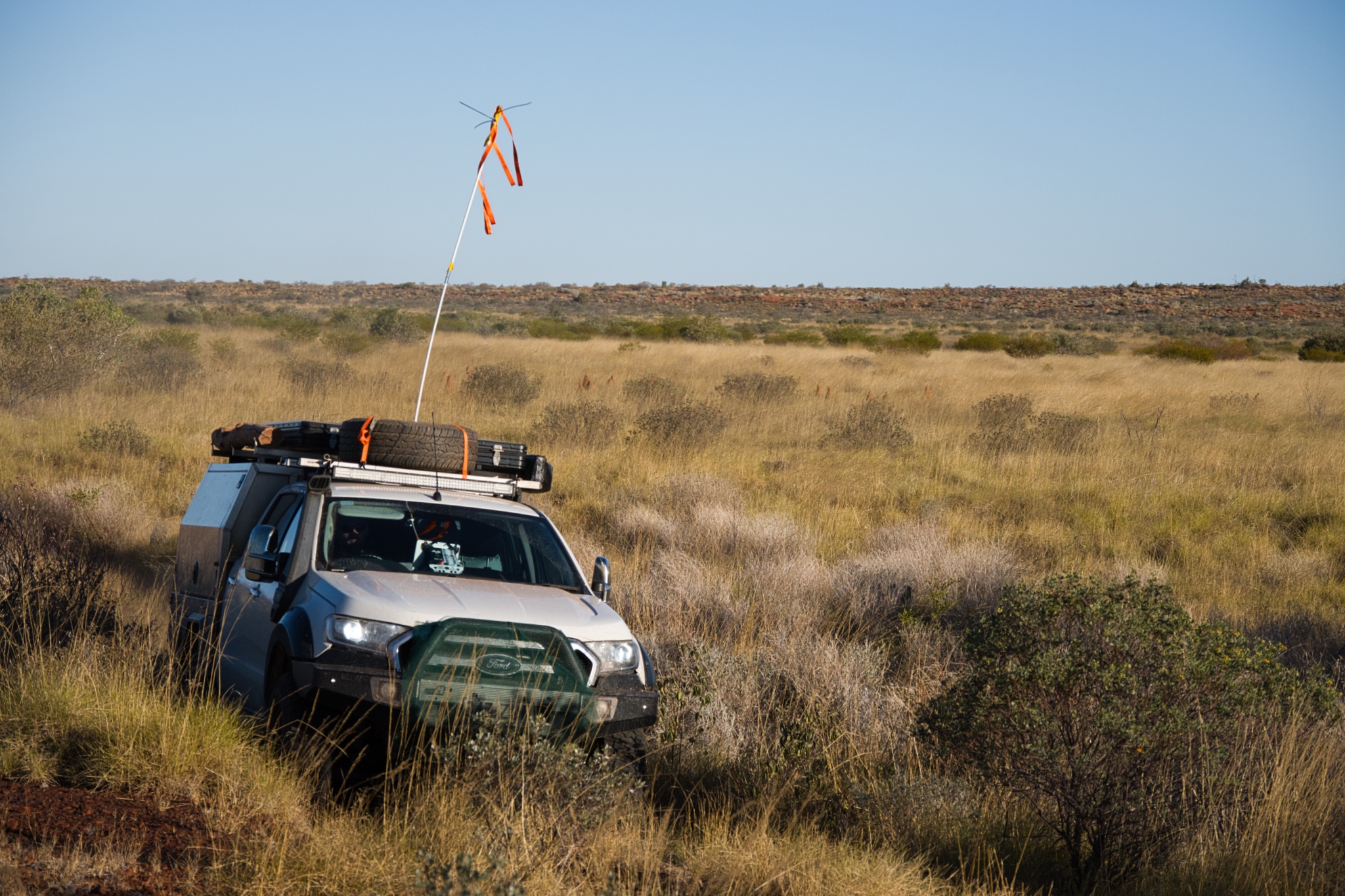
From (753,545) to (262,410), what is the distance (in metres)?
10.6

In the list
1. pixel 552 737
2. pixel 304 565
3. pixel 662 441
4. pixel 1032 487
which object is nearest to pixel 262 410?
pixel 662 441

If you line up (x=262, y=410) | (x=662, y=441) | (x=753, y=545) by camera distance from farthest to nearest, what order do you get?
(x=262, y=410) < (x=662, y=441) < (x=753, y=545)

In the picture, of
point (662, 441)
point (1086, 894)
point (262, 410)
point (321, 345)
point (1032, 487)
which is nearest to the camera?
point (1086, 894)

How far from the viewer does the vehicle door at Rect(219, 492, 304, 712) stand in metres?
5.56

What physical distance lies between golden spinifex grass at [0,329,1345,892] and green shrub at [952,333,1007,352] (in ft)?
40.2

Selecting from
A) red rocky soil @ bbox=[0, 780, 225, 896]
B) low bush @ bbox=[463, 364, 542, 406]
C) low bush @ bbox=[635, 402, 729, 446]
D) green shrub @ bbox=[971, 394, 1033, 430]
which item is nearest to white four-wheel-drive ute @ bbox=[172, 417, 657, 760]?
red rocky soil @ bbox=[0, 780, 225, 896]

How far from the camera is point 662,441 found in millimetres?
16547

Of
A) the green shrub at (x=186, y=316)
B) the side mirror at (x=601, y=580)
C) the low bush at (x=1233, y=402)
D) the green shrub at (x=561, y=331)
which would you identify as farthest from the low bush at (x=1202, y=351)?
the green shrub at (x=186, y=316)

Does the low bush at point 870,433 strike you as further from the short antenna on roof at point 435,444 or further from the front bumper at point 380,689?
the front bumper at point 380,689

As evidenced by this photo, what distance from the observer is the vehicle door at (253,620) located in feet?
18.2

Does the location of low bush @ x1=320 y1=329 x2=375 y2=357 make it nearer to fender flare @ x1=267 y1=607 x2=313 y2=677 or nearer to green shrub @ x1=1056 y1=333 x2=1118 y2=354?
green shrub @ x1=1056 y1=333 x2=1118 y2=354

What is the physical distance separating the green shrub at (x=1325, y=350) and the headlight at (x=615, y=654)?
1430 inches

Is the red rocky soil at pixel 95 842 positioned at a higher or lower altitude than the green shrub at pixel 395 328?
lower

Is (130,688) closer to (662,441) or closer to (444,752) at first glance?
(444,752)
